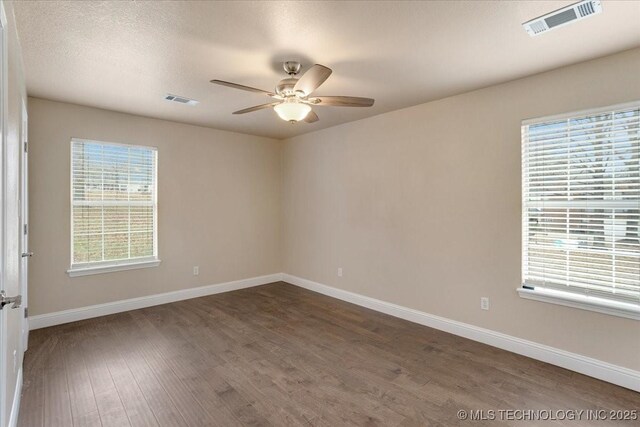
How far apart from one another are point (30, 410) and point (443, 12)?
3828mm

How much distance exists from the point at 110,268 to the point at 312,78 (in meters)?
3.65

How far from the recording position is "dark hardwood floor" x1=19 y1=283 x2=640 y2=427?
218 centimetres

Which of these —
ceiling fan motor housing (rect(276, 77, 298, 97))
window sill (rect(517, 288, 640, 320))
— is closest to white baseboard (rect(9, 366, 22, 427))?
ceiling fan motor housing (rect(276, 77, 298, 97))

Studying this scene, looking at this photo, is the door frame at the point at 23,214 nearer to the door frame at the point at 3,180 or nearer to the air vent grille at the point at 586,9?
the door frame at the point at 3,180

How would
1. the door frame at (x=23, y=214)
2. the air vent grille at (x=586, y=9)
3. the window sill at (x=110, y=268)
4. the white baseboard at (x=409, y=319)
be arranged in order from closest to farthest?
1. the air vent grille at (x=586, y=9)
2. the white baseboard at (x=409, y=319)
3. the door frame at (x=23, y=214)
4. the window sill at (x=110, y=268)

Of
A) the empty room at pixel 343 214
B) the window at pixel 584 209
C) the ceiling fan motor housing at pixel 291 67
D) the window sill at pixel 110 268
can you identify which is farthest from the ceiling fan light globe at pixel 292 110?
the window sill at pixel 110 268

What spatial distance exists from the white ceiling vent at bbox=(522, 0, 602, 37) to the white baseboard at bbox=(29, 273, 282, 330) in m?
4.90

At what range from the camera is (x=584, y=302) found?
2645 millimetres

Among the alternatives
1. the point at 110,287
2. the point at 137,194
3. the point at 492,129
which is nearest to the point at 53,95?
the point at 137,194

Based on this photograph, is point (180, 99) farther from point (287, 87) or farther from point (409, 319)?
point (409, 319)

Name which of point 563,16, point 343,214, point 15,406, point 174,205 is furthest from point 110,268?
point 563,16

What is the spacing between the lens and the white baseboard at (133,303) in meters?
3.66

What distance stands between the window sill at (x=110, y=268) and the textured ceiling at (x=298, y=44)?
2044mm

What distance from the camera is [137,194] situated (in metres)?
4.36
